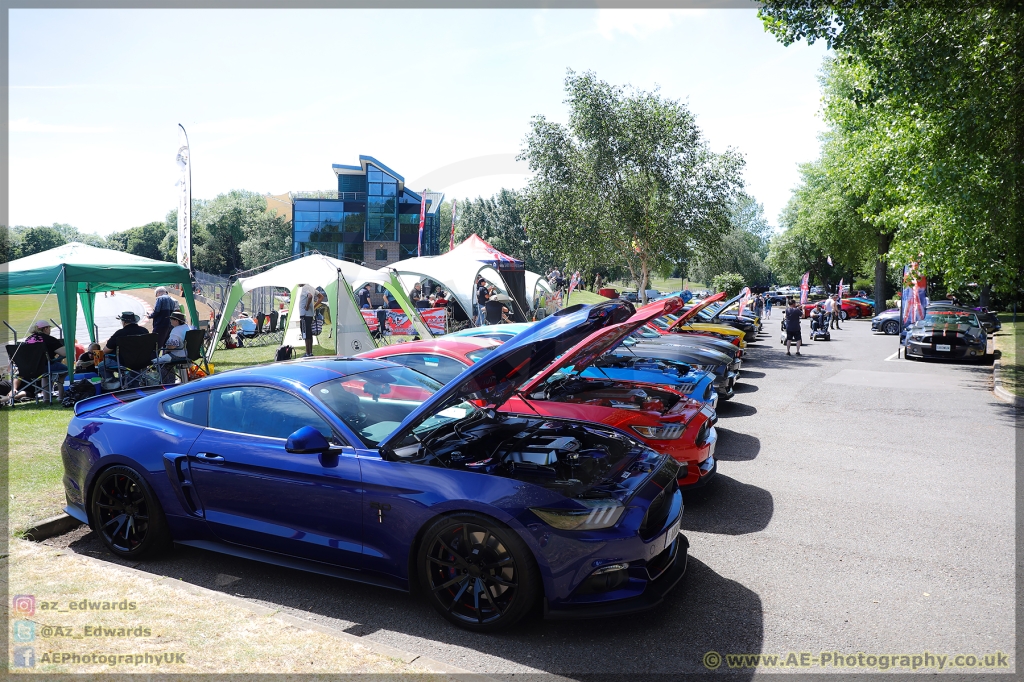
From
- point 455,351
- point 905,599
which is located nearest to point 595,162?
point 455,351

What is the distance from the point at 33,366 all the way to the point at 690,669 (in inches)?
429

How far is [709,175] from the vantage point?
22125mm

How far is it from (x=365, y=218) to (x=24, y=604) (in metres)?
58.2

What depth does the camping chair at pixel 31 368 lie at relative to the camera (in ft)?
33.3

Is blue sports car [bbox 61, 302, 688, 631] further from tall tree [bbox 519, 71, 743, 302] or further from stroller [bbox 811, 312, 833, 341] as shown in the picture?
stroller [bbox 811, 312, 833, 341]

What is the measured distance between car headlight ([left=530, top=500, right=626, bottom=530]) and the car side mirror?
130cm

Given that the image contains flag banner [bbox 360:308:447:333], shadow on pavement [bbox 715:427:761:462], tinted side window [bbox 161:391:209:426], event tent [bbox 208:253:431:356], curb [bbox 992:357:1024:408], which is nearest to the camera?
tinted side window [bbox 161:391:209:426]

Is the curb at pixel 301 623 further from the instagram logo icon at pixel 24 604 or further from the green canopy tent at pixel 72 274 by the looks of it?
the green canopy tent at pixel 72 274

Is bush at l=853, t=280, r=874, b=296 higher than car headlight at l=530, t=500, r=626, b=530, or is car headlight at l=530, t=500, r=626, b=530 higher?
bush at l=853, t=280, r=874, b=296

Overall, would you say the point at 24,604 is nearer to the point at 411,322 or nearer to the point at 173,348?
the point at 173,348

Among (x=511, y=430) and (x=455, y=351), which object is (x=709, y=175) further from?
(x=511, y=430)

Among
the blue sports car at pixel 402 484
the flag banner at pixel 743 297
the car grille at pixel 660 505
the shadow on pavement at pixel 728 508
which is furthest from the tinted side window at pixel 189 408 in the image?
the flag banner at pixel 743 297

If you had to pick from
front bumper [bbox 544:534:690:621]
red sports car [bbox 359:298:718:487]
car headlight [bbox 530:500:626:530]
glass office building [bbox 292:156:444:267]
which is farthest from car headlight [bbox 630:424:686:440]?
glass office building [bbox 292:156:444:267]

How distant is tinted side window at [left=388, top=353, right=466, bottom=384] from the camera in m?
7.33
